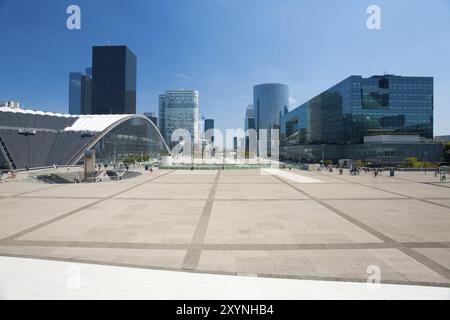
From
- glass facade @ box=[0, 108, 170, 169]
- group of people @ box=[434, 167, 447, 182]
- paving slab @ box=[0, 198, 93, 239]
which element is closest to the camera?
paving slab @ box=[0, 198, 93, 239]

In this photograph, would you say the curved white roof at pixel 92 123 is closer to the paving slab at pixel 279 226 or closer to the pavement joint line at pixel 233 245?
the paving slab at pixel 279 226

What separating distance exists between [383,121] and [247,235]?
8667cm

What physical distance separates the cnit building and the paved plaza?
61.8 metres

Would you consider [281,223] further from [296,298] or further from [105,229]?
[105,229]

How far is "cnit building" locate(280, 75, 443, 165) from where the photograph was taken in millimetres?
73625

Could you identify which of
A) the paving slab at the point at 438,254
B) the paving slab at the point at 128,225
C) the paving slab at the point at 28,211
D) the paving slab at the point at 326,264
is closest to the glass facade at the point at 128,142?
Result: the paving slab at the point at 28,211

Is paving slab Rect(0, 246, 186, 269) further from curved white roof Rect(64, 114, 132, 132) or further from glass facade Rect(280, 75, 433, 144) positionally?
glass facade Rect(280, 75, 433, 144)

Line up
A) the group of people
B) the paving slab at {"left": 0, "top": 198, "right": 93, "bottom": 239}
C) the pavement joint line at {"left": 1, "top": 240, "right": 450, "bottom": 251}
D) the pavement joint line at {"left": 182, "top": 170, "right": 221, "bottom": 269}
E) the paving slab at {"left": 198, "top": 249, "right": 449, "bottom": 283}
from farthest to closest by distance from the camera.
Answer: the group of people < the paving slab at {"left": 0, "top": 198, "right": 93, "bottom": 239} < the pavement joint line at {"left": 1, "top": 240, "right": 450, "bottom": 251} < the pavement joint line at {"left": 182, "top": 170, "right": 221, "bottom": 269} < the paving slab at {"left": 198, "top": 249, "right": 449, "bottom": 283}

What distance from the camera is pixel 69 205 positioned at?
19234 millimetres

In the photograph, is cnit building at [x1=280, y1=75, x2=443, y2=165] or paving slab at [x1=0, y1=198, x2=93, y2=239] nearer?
paving slab at [x1=0, y1=198, x2=93, y2=239]

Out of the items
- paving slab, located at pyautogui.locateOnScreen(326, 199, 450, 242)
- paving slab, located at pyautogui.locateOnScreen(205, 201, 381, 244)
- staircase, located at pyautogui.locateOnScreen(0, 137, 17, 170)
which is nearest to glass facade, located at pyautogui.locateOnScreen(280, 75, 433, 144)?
paving slab, located at pyautogui.locateOnScreen(326, 199, 450, 242)
